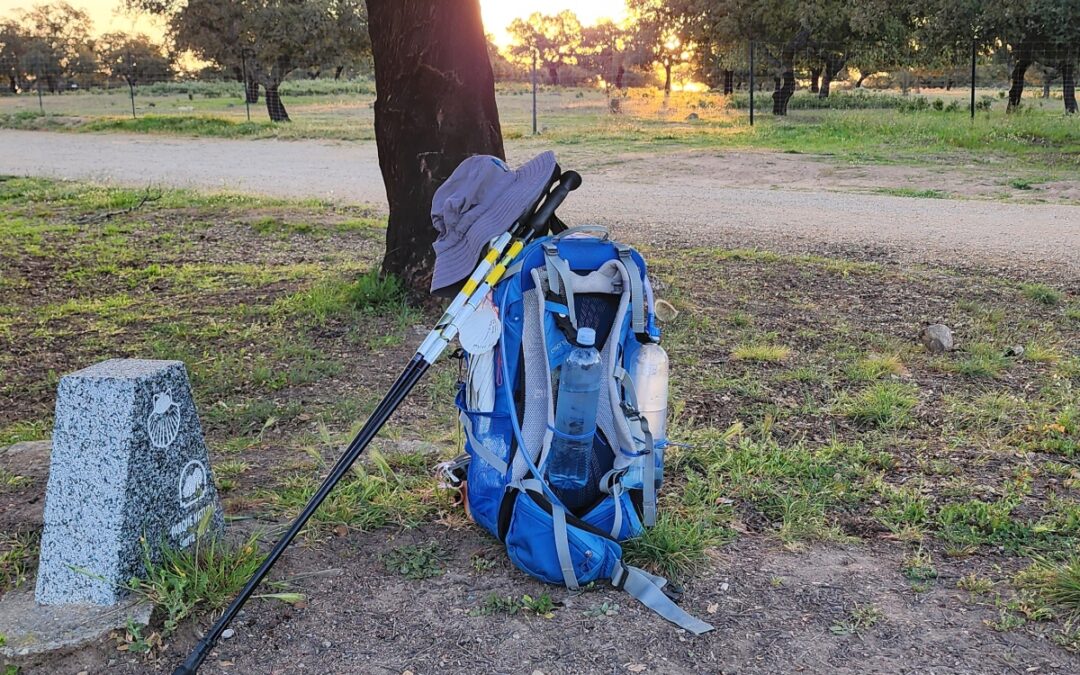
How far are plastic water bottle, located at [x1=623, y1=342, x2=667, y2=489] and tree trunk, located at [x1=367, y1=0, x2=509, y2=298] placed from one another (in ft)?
10.6

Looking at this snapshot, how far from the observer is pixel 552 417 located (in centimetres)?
291

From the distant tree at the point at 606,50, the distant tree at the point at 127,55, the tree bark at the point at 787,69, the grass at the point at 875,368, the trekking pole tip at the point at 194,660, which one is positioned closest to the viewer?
the trekking pole tip at the point at 194,660

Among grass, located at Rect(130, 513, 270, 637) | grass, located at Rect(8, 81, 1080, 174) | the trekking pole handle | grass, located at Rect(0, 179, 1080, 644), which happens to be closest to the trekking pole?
the trekking pole handle

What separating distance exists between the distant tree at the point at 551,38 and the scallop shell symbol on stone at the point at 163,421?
8453cm

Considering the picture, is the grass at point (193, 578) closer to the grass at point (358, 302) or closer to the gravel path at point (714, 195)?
the grass at point (358, 302)

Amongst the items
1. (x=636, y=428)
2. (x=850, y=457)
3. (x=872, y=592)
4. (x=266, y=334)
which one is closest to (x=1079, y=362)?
(x=850, y=457)

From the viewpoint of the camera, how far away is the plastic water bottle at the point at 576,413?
2.82 metres

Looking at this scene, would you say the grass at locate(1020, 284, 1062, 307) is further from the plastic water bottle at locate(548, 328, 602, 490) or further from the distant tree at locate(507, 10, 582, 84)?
the distant tree at locate(507, 10, 582, 84)

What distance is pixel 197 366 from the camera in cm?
531

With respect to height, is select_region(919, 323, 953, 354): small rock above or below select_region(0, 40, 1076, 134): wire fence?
below

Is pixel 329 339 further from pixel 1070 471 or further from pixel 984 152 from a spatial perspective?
Result: pixel 984 152

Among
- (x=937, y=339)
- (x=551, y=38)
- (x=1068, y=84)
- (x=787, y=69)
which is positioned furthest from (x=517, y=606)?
(x=551, y=38)

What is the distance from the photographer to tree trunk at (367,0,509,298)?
587 centimetres

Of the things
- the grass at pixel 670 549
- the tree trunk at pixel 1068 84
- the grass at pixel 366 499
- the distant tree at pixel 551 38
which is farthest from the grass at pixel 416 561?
the distant tree at pixel 551 38
